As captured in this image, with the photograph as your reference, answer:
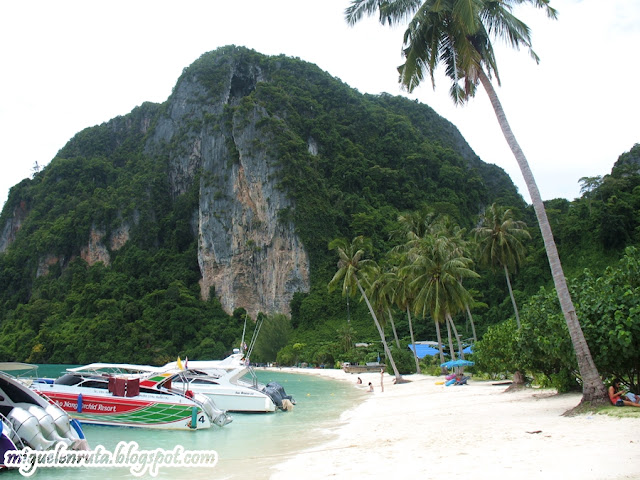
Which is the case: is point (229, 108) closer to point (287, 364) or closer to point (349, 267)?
point (287, 364)

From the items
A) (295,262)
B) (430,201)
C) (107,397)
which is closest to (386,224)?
(430,201)

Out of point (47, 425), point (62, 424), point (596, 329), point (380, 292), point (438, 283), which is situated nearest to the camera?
point (47, 425)

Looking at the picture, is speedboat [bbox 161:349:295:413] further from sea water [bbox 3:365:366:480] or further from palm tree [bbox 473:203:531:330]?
palm tree [bbox 473:203:531:330]

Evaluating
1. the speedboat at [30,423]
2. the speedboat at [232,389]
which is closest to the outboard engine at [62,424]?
the speedboat at [30,423]

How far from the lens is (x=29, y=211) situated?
11594 cm

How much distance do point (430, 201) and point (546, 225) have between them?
77478 millimetres

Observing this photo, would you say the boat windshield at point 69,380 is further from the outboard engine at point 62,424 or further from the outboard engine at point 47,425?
the outboard engine at point 47,425

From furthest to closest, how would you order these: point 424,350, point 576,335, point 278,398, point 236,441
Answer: point 424,350 < point 278,398 < point 236,441 < point 576,335

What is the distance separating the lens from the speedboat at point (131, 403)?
50.8 feet

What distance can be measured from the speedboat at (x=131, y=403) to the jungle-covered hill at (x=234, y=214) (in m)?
39.5

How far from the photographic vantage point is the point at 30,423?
31.4 ft

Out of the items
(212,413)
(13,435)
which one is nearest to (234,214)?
(212,413)

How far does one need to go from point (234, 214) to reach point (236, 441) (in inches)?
2824

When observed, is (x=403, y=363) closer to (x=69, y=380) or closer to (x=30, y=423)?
(x=69, y=380)
